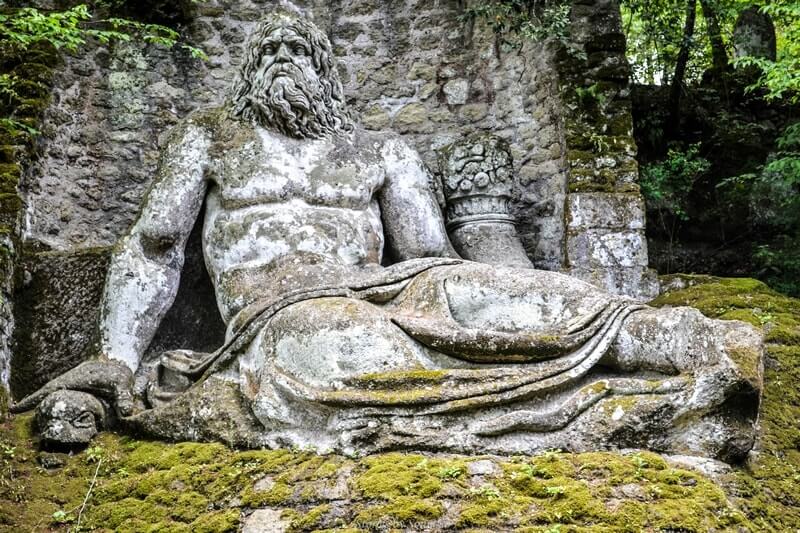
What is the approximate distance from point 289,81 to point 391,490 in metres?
2.55

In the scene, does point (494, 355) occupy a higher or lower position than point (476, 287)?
lower

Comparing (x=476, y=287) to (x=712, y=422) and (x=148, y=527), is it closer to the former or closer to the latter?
(x=712, y=422)

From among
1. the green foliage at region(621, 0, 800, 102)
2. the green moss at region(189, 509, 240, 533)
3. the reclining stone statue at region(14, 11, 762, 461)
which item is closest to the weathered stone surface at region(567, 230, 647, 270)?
the reclining stone statue at region(14, 11, 762, 461)

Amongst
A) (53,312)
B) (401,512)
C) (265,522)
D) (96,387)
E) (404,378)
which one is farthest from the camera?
(53,312)

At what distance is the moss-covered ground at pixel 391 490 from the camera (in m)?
3.32

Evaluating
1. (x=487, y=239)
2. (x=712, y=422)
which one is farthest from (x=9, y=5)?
(x=712, y=422)

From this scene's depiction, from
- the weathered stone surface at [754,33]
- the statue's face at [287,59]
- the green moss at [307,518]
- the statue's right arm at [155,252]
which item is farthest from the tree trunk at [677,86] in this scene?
the green moss at [307,518]

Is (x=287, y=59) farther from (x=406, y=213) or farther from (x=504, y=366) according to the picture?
(x=504, y=366)

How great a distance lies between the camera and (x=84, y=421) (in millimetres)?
4355

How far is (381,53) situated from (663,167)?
2264mm

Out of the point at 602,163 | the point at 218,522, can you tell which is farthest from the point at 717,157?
the point at 218,522

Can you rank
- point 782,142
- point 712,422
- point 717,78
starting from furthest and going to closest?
point 717,78 → point 782,142 → point 712,422

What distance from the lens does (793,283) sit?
6801 mm

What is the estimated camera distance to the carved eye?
14.2 ft
